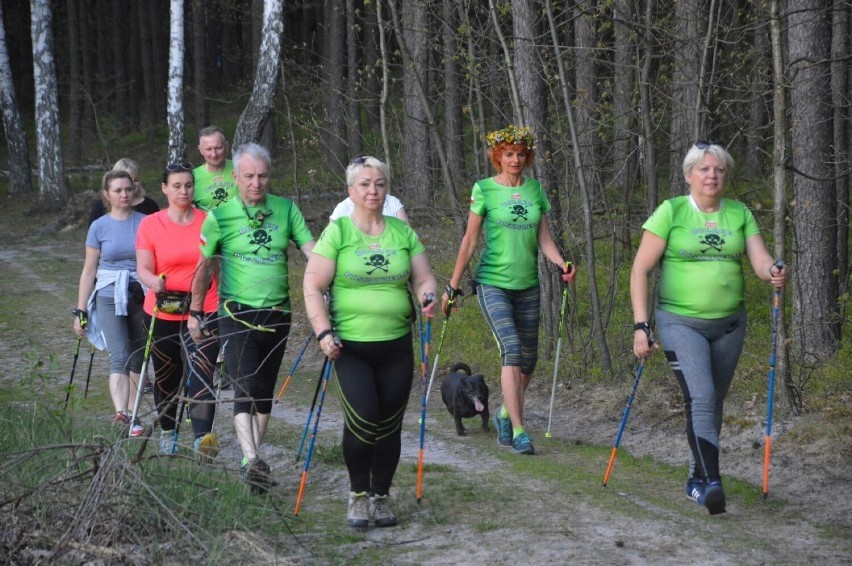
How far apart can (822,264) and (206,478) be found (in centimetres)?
622

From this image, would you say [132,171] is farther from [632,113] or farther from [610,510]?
[632,113]

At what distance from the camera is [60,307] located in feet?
50.2

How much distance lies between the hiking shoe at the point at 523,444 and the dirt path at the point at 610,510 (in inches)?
3.6

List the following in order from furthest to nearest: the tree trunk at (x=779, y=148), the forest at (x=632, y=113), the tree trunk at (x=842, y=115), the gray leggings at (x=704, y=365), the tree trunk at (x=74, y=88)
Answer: the tree trunk at (x=74, y=88), the tree trunk at (x=842, y=115), the forest at (x=632, y=113), the tree trunk at (x=779, y=148), the gray leggings at (x=704, y=365)

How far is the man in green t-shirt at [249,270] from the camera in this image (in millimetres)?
6582

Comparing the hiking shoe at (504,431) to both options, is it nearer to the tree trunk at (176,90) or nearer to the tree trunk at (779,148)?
the tree trunk at (779,148)

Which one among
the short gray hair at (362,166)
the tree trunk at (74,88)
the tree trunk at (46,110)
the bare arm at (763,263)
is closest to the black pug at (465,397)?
the bare arm at (763,263)

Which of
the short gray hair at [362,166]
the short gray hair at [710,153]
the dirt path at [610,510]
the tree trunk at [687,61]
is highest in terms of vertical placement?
the tree trunk at [687,61]

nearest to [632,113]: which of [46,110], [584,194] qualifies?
[584,194]

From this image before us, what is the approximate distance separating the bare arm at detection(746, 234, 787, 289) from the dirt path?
4.30 feet

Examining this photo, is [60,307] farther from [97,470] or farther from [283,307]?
[97,470]

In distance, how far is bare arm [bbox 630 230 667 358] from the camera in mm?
6180

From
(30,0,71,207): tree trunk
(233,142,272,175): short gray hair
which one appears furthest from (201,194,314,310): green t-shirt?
(30,0,71,207): tree trunk

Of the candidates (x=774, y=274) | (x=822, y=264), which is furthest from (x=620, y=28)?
(x=774, y=274)
